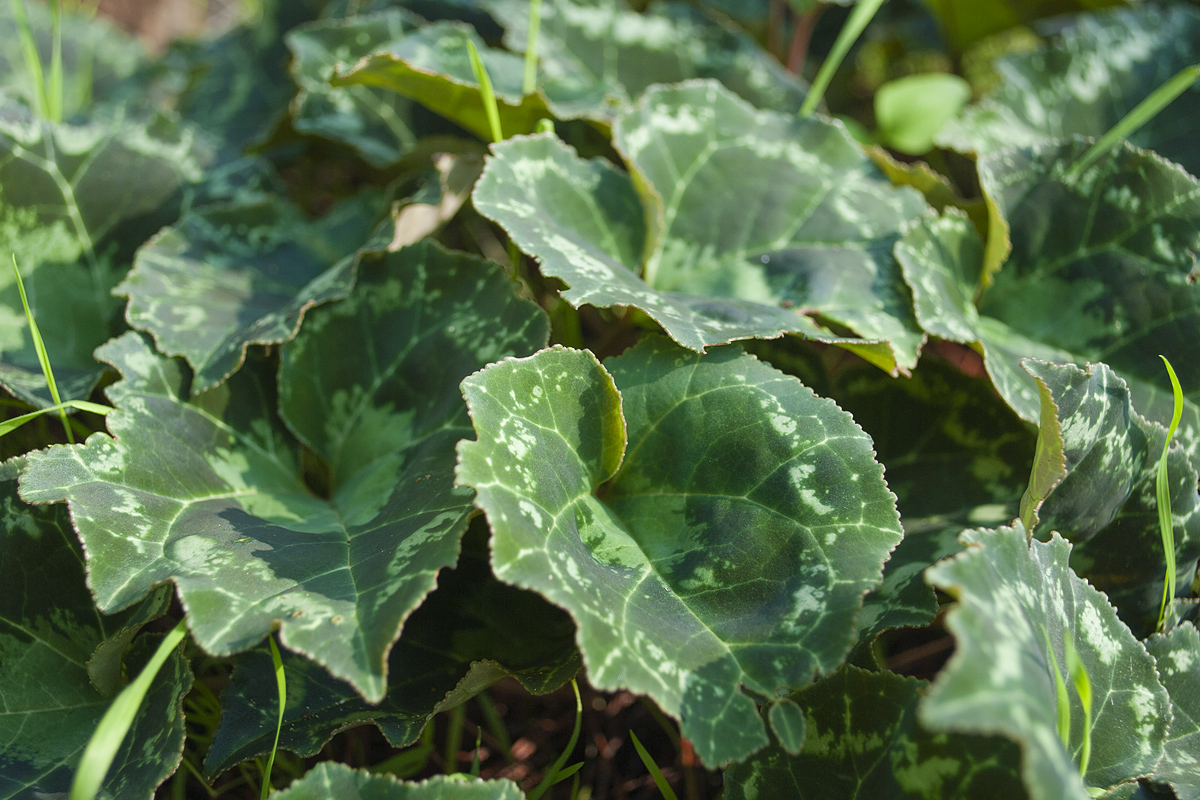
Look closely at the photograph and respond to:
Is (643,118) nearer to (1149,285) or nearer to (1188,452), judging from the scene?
(1149,285)

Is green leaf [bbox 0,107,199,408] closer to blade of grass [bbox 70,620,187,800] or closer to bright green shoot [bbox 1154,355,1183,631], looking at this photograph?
blade of grass [bbox 70,620,187,800]

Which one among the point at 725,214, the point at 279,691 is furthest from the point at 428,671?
the point at 725,214

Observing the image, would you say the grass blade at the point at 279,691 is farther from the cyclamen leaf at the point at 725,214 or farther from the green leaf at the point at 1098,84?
the green leaf at the point at 1098,84

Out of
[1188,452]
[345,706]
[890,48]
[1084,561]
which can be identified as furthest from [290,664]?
[890,48]

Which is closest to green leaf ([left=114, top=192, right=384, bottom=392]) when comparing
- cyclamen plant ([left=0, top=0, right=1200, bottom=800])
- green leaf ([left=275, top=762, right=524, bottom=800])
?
cyclamen plant ([left=0, top=0, right=1200, bottom=800])

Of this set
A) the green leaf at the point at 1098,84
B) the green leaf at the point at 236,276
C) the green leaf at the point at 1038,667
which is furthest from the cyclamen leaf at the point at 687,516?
the green leaf at the point at 1098,84
